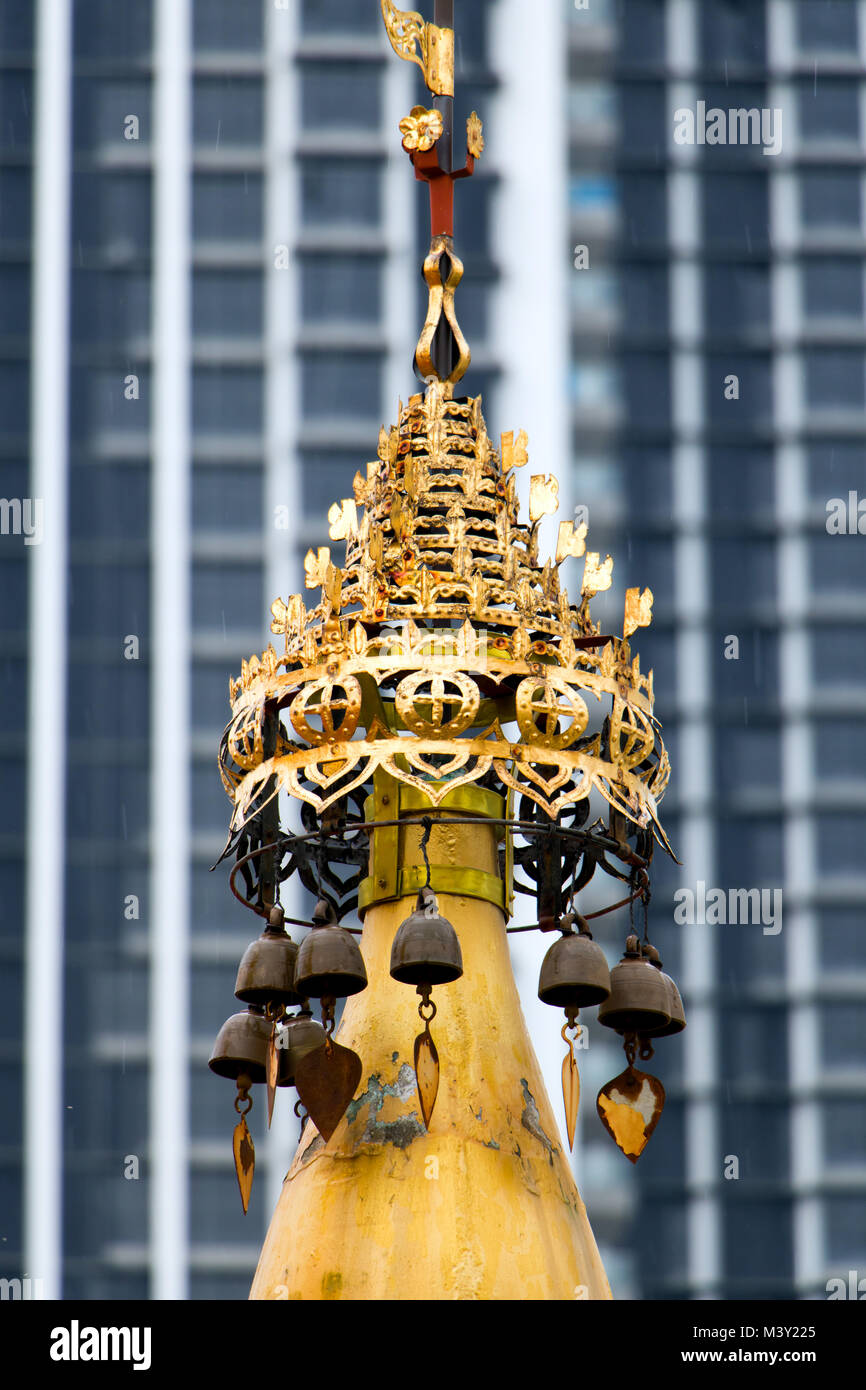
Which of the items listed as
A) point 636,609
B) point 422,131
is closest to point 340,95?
point 422,131

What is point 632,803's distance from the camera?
1267 cm

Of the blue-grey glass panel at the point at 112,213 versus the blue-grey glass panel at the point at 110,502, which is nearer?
the blue-grey glass panel at the point at 110,502

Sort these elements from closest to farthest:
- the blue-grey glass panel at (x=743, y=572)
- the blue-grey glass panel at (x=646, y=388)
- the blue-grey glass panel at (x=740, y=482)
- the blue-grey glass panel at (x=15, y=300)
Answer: the blue-grey glass panel at (x=743, y=572), the blue-grey glass panel at (x=740, y=482), the blue-grey glass panel at (x=646, y=388), the blue-grey glass panel at (x=15, y=300)

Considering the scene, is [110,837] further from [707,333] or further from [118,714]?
[707,333]

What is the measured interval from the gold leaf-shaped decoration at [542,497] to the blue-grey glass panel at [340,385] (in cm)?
3503

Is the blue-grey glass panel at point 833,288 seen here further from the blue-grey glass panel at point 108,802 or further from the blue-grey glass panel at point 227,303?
the blue-grey glass panel at point 108,802

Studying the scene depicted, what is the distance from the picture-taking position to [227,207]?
52094 mm

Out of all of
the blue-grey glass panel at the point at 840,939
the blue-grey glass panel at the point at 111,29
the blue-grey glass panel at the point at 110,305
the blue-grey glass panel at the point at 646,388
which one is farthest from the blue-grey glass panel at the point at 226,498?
the blue-grey glass panel at the point at 840,939

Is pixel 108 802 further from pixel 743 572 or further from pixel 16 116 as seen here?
pixel 16 116

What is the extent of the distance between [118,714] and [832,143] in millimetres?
19266

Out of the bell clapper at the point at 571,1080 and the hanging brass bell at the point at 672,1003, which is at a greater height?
the hanging brass bell at the point at 672,1003

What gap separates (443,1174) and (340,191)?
41.3m

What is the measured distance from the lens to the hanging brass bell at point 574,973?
40.0ft

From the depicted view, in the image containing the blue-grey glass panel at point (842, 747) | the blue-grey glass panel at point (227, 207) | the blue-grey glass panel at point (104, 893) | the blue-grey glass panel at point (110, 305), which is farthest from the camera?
the blue-grey glass panel at point (227, 207)
